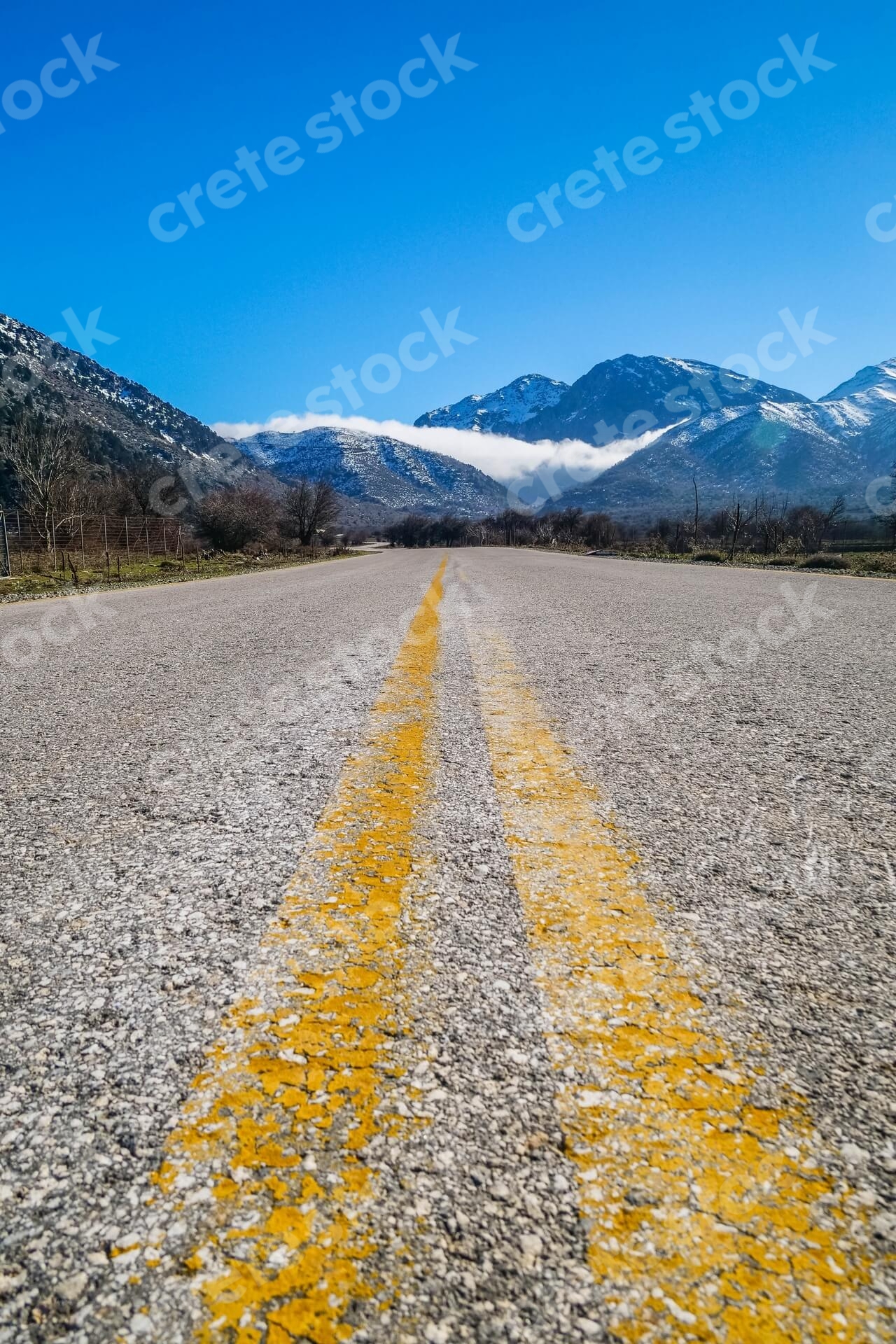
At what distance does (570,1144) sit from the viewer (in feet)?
3.05

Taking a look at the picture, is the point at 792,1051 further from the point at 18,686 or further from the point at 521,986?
the point at 18,686

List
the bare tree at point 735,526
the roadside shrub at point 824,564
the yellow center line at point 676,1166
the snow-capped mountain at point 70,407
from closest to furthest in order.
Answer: the yellow center line at point 676,1166 < the roadside shrub at point 824,564 < the bare tree at point 735,526 < the snow-capped mountain at point 70,407

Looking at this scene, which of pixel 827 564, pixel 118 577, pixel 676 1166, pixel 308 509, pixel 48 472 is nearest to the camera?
pixel 676 1166

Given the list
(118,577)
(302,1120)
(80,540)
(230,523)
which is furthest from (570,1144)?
(230,523)

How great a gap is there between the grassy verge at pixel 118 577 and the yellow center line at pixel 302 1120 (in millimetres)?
13128

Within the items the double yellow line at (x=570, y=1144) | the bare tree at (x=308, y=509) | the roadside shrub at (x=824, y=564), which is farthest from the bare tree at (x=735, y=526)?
the bare tree at (x=308, y=509)

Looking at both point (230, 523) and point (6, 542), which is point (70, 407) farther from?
point (6, 542)

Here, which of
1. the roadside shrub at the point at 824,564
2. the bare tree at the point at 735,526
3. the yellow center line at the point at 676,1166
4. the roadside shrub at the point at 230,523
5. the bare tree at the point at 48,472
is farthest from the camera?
the roadside shrub at the point at 230,523

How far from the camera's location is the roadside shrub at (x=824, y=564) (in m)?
20.2

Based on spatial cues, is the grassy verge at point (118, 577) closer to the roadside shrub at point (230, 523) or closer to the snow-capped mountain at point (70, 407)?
the roadside shrub at point (230, 523)

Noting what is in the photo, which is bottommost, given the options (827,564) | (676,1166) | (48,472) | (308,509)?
(676,1166)

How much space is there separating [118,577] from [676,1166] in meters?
20.8

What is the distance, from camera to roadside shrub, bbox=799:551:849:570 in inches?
797

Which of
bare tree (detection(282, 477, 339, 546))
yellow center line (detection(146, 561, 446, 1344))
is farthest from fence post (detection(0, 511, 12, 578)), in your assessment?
bare tree (detection(282, 477, 339, 546))
